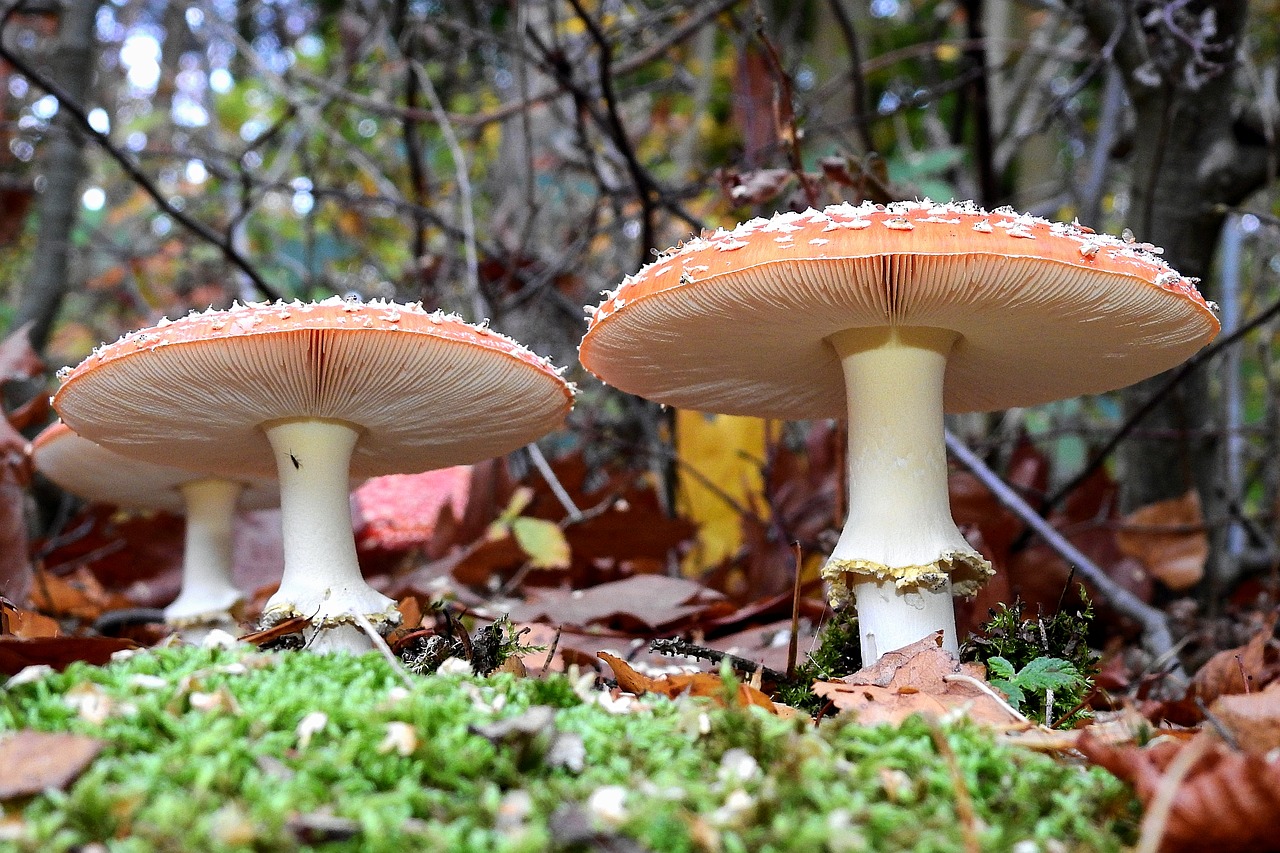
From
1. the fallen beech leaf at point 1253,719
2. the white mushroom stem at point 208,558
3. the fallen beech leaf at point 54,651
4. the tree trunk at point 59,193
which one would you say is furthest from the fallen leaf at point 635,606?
the tree trunk at point 59,193

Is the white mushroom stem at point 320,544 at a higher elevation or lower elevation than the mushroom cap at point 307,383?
lower

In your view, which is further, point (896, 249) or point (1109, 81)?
point (1109, 81)

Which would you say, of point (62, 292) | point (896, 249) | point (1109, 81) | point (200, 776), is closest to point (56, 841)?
point (200, 776)

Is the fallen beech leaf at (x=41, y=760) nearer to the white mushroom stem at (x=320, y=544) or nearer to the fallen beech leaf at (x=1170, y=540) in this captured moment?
the white mushroom stem at (x=320, y=544)

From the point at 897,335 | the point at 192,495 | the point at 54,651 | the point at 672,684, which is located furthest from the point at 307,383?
the point at 192,495

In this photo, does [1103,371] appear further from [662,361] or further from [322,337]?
[322,337]

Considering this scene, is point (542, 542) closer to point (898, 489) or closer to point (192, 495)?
point (192, 495)
